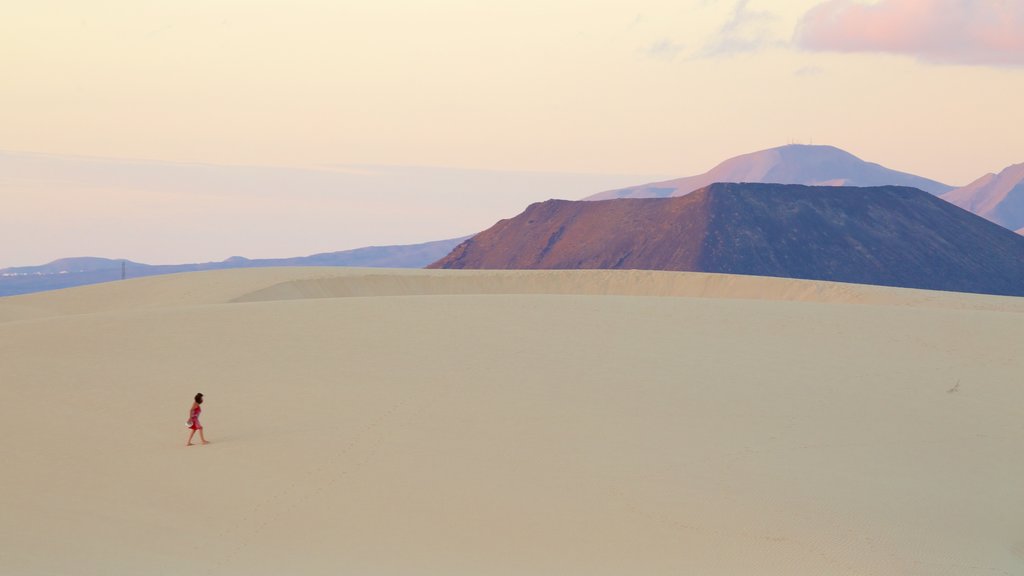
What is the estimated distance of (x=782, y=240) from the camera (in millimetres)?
96938

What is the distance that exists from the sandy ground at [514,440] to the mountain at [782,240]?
218 ft

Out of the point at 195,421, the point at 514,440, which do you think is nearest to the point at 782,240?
the point at 514,440

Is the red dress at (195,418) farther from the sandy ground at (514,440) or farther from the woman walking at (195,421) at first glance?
the sandy ground at (514,440)

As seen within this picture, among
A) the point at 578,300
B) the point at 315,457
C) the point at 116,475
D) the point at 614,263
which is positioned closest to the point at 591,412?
the point at 315,457

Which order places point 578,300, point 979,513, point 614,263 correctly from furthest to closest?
point 614,263
point 578,300
point 979,513

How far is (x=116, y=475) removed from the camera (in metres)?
15.1

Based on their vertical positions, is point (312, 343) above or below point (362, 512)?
above

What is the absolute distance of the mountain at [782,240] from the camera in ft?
307

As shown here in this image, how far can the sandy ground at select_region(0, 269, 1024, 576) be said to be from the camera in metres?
13.3

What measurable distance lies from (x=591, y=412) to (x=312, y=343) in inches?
279

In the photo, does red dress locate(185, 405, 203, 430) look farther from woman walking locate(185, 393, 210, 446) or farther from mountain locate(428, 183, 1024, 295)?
mountain locate(428, 183, 1024, 295)

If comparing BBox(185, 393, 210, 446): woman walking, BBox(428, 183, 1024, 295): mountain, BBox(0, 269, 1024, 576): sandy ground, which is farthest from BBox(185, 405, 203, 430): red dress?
BBox(428, 183, 1024, 295): mountain

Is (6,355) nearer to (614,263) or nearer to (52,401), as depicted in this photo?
(52,401)

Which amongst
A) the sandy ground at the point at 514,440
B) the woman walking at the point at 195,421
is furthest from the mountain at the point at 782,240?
the woman walking at the point at 195,421
